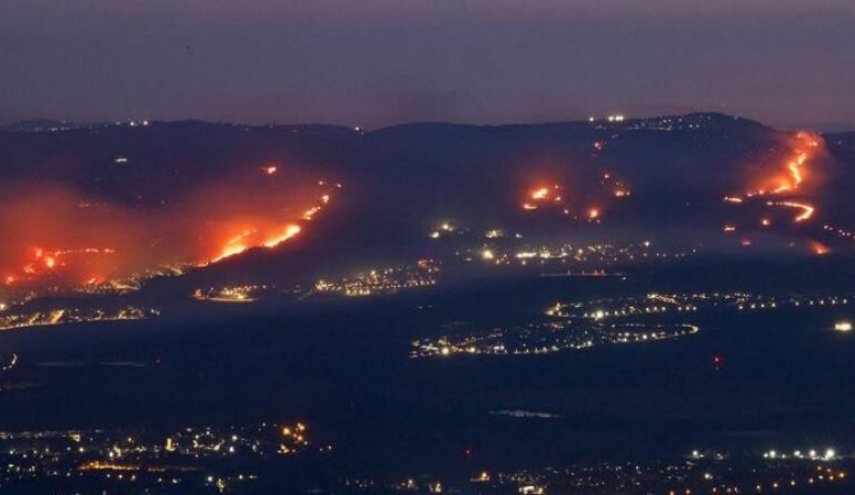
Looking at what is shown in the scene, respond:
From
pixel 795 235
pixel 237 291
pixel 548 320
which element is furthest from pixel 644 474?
pixel 795 235

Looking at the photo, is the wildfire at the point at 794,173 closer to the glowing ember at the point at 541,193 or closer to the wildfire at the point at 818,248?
the glowing ember at the point at 541,193

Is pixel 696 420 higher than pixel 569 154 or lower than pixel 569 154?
lower

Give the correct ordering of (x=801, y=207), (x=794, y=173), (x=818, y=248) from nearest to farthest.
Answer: (x=818, y=248) → (x=801, y=207) → (x=794, y=173)

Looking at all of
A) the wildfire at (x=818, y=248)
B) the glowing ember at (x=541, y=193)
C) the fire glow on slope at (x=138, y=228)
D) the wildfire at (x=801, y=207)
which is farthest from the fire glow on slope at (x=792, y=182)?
the fire glow on slope at (x=138, y=228)

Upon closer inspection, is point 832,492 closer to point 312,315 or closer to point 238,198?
point 312,315

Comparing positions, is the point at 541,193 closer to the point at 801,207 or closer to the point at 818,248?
the point at 801,207

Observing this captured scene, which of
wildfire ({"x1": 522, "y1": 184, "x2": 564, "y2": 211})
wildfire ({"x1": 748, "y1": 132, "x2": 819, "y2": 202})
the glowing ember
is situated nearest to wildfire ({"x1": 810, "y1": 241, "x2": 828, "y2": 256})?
wildfire ({"x1": 748, "y1": 132, "x2": 819, "y2": 202})

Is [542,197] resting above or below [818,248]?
above

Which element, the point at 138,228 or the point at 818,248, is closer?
the point at 818,248

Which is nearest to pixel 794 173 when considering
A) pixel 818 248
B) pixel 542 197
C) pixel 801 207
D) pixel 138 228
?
pixel 801 207
